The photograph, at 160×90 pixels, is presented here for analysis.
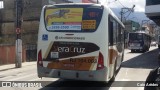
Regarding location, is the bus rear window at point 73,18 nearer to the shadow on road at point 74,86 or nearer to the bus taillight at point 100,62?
the bus taillight at point 100,62

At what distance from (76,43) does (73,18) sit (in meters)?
0.91

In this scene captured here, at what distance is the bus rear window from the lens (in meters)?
11.2

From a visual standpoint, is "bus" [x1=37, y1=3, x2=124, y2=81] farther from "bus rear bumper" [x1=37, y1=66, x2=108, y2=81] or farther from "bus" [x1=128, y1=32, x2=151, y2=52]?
"bus" [x1=128, y1=32, x2=151, y2=52]

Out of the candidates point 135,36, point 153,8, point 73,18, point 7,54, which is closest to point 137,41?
point 135,36

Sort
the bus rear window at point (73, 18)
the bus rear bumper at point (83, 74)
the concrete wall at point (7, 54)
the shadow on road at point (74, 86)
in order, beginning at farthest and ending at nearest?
1. the concrete wall at point (7, 54)
2. the shadow on road at point (74, 86)
3. the bus rear window at point (73, 18)
4. the bus rear bumper at point (83, 74)

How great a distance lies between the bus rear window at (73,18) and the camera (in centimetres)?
1118

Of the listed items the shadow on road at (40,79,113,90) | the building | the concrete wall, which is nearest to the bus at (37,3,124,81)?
the shadow on road at (40,79,113,90)

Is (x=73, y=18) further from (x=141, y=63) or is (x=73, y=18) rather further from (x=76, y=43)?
(x=141, y=63)

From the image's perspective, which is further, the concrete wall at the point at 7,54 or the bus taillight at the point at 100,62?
the concrete wall at the point at 7,54

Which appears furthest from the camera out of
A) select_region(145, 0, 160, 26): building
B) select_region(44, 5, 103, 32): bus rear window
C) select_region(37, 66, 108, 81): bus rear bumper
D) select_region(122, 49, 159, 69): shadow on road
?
select_region(145, 0, 160, 26): building

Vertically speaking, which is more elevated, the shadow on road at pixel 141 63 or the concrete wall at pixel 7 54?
the concrete wall at pixel 7 54

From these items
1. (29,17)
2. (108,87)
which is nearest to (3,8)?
(29,17)

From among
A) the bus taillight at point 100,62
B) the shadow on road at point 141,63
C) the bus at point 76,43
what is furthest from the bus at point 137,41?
the bus taillight at point 100,62

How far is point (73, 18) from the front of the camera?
11.3 metres
